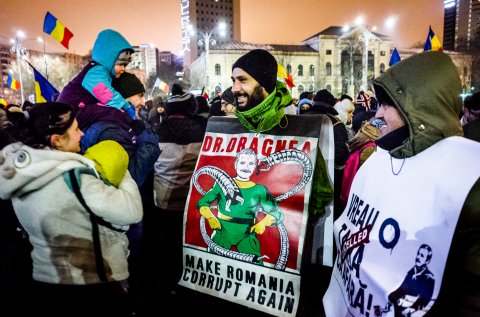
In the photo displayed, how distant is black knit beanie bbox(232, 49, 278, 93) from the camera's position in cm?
307

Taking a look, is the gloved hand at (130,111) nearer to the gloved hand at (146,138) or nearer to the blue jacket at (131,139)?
the blue jacket at (131,139)

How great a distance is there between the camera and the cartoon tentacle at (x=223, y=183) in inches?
108

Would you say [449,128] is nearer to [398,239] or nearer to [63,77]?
[398,239]

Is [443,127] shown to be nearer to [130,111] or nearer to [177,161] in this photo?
[177,161]

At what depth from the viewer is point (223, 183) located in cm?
282

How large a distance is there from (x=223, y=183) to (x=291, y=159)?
23.5 inches

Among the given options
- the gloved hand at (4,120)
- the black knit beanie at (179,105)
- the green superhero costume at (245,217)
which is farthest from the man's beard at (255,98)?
the gloved hand at (4,120)

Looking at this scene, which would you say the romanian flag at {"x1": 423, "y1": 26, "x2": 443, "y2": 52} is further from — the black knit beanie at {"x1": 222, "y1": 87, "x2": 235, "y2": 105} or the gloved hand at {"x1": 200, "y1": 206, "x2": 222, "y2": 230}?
the gloved hand at {"x1": 200, "y1": 206, "x2": 222, "y2": 230}

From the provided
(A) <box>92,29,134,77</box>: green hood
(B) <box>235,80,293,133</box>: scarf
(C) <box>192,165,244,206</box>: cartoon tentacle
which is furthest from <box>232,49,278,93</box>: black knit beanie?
(A) <box>92,29,134,77</box>: green hood

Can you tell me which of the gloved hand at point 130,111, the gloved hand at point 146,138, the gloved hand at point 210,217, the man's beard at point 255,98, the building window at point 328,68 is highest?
the building window at point 328,68

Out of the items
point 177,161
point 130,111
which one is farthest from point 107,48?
point 177,161

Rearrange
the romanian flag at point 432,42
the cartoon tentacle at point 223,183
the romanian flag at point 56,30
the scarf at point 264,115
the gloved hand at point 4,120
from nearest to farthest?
the cartoon tentacle at point 223,183 → the scarf at point 264,115 → the gloved hand at point 4,120 → the romanian flag at point 56,30 → the romanian flag at point 432,42

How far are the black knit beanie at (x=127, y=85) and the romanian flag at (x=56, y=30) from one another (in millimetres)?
5714

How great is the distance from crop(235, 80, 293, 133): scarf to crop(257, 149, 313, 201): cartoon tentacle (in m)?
0.29
